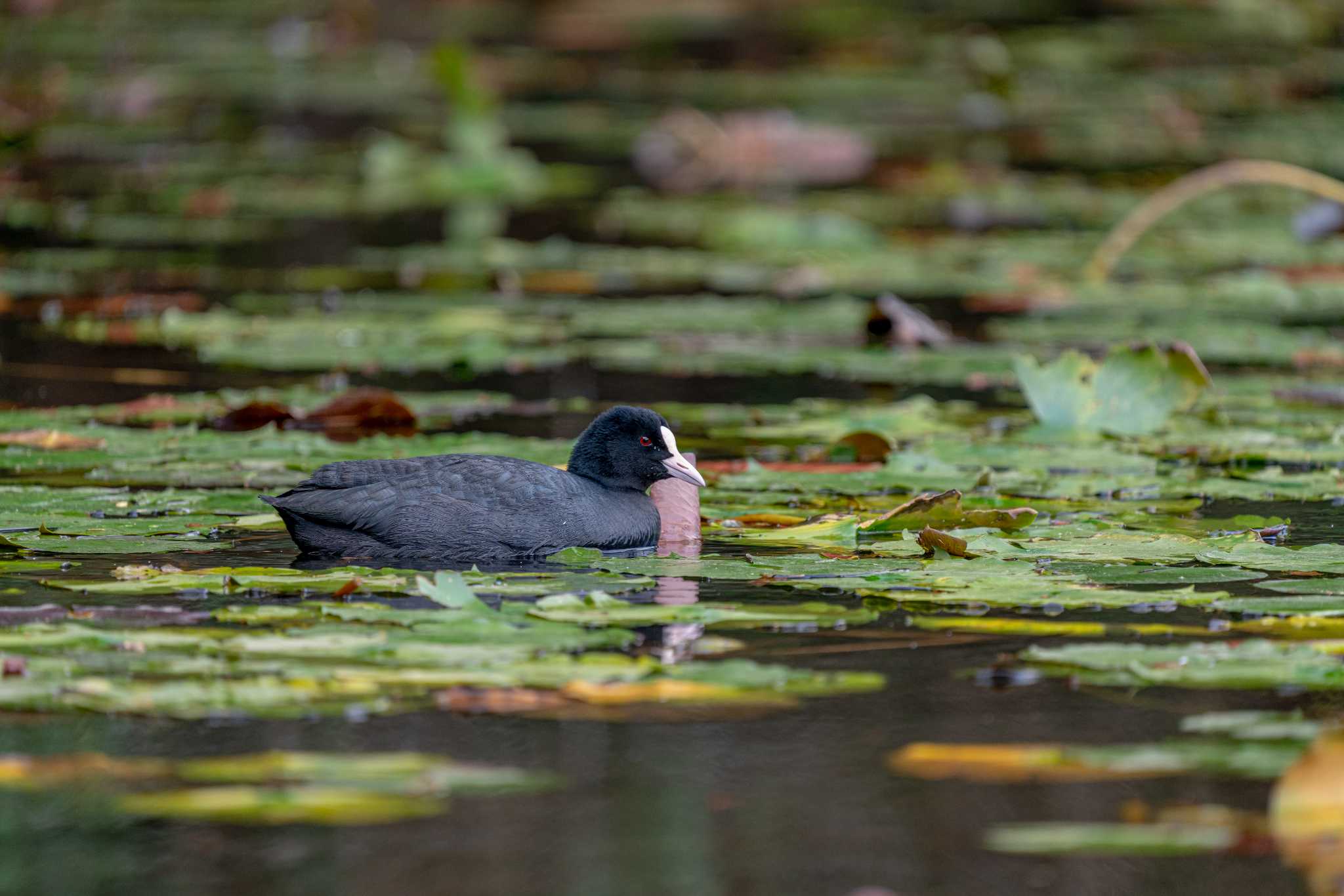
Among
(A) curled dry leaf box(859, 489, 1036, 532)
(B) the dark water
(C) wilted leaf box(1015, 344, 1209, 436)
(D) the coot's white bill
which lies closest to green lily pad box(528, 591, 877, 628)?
(B) the dark water

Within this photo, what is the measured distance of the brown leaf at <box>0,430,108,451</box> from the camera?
780 centimetres

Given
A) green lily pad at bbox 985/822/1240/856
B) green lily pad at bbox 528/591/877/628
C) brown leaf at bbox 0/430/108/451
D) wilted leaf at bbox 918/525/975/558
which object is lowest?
green lily pad at bbox 985/822/1240/856

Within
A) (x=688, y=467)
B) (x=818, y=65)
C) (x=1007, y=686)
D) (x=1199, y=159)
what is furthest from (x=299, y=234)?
(x=818, y=65)

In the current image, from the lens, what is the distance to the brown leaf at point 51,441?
25.6 ft

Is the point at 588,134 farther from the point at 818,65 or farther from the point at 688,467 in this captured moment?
the point at 688,467

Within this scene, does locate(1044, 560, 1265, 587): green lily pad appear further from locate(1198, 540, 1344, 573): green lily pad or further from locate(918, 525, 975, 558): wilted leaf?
locate(918, 525, 975, 558): wilted leaf

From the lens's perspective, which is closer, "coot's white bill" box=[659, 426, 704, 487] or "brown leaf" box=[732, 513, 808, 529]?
"coot's white bill" box=[659, 426, 704, 487]

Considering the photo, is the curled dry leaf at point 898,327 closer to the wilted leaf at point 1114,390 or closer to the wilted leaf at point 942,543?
the wilted leaf at point 1114,390

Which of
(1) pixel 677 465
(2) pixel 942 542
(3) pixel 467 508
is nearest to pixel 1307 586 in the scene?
(2) pixel 942 542

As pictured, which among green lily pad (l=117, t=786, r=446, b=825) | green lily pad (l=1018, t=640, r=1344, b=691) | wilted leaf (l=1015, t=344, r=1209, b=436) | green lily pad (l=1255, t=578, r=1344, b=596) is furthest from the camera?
wilted leaf (l=1015, t=344, r=1209, b=436)

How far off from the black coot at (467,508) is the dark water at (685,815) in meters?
1.60

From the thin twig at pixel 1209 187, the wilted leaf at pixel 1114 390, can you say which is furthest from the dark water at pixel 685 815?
the thin twig at pixel 1209 187

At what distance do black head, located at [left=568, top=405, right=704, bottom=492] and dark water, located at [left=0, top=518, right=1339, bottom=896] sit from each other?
1775 mm

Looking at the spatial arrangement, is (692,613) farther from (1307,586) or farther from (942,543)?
(1307,586)
